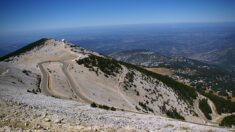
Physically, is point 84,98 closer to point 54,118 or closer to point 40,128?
point 54,118

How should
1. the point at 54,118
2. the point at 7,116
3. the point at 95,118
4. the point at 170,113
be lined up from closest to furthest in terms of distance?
the point at 7,116 < the point at 54,118 < the point at 95,118 < the point at 170,113

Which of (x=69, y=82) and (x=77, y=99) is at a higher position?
(x=69, y=82)

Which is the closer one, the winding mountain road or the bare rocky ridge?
the bare rocky ridge

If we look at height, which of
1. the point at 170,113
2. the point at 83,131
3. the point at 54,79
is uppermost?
the point at 83,131

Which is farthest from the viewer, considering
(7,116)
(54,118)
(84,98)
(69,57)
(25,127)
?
(69,57)

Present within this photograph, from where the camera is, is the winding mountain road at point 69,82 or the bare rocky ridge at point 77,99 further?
the winding mountain road at point 69,82

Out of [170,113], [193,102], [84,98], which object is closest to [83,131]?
[84,98]

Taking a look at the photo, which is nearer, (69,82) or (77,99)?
(77,99)

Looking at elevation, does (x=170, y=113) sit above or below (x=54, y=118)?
below
